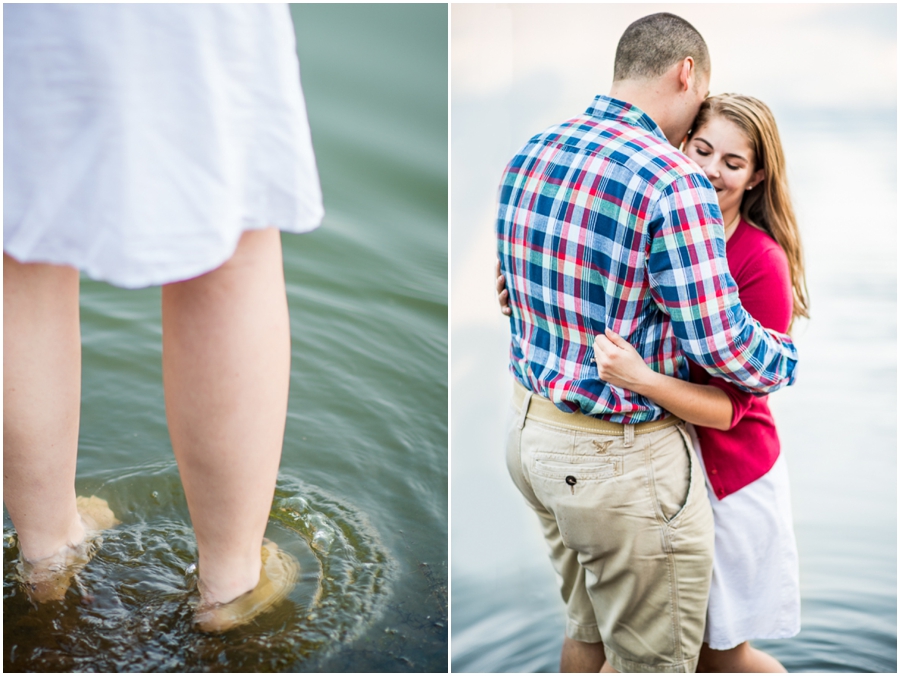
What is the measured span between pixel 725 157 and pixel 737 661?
821 mm

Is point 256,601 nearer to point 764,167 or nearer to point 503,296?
point 503,296

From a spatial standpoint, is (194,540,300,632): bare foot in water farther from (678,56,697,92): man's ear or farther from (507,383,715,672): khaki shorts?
(678,56,697,92): man's ear

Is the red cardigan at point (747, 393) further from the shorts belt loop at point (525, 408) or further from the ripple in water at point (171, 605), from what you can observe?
the ripple in water at point (171, 605)

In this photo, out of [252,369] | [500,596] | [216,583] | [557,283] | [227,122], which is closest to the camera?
[227,122]

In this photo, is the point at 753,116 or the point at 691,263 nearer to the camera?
the point at 691,263

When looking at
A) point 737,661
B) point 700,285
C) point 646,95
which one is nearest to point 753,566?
point 737,661

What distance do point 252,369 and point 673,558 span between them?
655mm

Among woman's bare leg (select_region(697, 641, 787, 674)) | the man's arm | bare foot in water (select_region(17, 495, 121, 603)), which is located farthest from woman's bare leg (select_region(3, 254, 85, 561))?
woman's bare leg (select_region(697, 641, 787, 674))

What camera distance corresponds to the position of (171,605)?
103 cm

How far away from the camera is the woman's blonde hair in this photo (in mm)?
1184

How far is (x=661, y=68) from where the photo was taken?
1.17 m

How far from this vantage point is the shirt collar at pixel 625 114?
3.72ft

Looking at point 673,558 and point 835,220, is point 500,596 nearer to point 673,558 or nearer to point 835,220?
point 673,558

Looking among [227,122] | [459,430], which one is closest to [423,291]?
[459,430]
